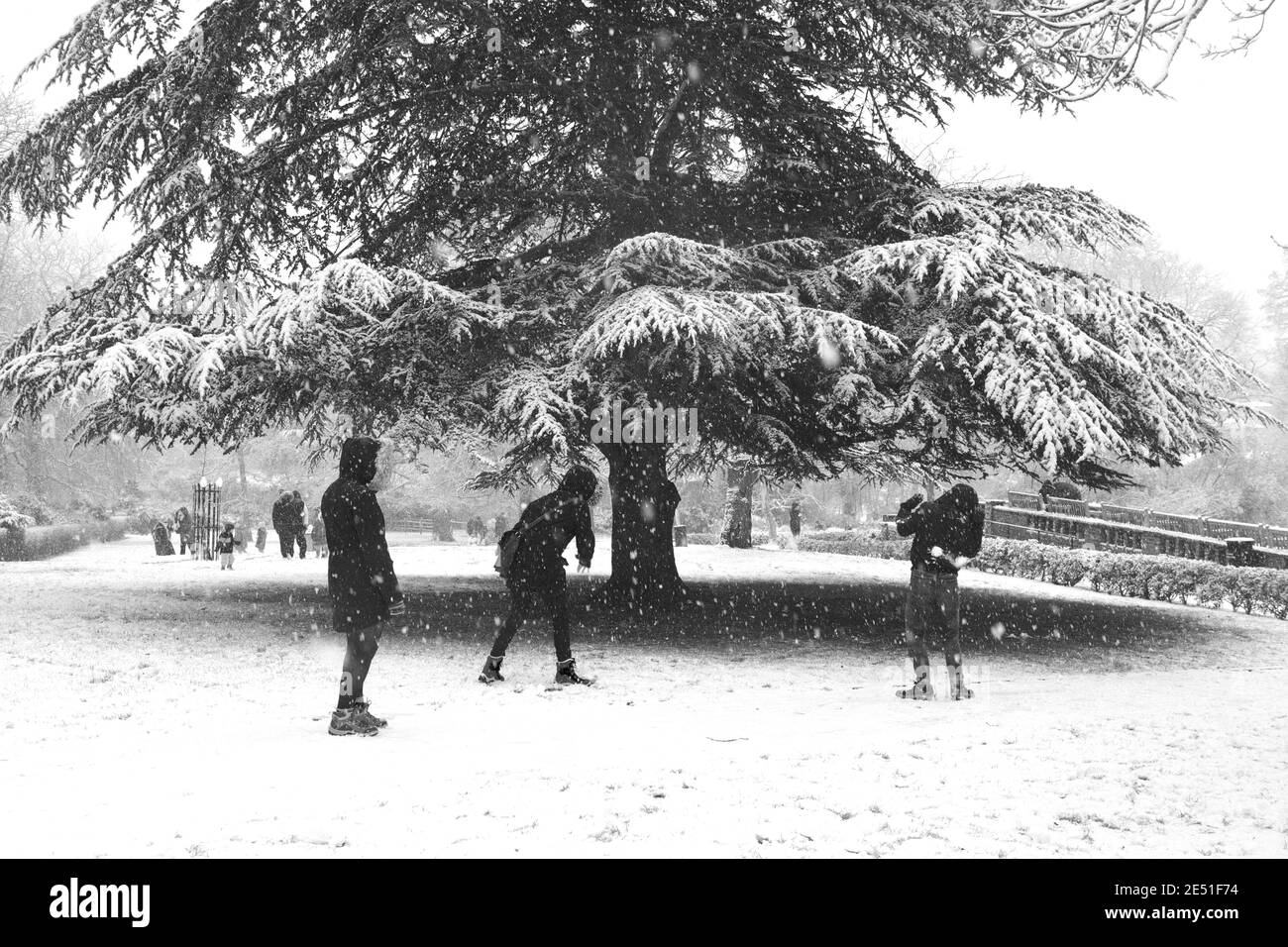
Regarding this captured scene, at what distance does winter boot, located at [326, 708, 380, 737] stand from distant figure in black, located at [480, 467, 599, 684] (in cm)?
208

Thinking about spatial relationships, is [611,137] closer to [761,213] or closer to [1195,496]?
[761,213]

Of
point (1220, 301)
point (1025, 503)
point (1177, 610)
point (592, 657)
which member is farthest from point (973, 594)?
point (1220, 301)

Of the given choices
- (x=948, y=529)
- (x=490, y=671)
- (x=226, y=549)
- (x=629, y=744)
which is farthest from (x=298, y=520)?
(x=629, y=744)

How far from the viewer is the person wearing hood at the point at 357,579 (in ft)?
21.4

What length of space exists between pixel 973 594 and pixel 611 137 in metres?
10.2

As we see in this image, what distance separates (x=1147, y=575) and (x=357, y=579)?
1735 cm

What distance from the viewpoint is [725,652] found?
1162cm

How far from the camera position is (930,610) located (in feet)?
28.3

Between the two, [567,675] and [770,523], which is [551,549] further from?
[770,523]

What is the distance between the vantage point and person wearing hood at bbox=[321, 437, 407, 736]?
6.53m

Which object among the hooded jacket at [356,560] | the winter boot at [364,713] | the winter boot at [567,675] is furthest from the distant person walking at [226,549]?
the hooded jacket at [356,560]

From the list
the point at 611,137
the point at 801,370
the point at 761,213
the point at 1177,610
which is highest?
the point at 611,137

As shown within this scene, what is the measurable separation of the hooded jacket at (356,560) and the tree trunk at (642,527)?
9087 mm

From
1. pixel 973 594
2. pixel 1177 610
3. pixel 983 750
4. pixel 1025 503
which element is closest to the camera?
pixel 983 750
